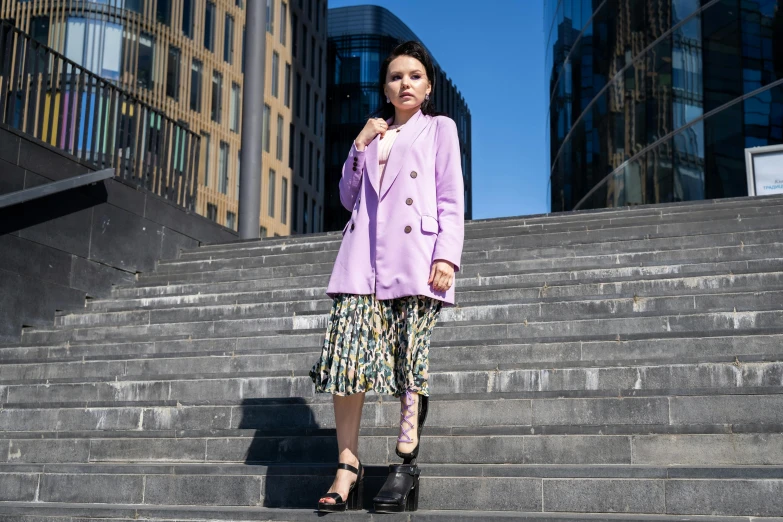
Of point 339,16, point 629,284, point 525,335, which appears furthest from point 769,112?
point 339,16

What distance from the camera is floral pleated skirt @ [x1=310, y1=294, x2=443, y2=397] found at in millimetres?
3828

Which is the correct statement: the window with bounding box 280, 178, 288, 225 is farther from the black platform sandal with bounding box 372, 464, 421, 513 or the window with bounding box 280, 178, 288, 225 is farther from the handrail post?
the black platform sandal with bounding box 372, 464, 421, 513

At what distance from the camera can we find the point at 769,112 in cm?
1716

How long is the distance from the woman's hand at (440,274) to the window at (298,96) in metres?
46.8

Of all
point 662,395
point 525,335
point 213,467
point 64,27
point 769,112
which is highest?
point 64,27

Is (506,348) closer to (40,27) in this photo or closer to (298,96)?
(40,27)

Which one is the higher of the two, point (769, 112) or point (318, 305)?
point (769, 112)

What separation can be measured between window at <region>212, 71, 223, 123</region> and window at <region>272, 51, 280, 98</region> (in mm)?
5764

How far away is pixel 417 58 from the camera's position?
Answer: 4164 mm

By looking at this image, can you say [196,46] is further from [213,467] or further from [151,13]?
[213,467]

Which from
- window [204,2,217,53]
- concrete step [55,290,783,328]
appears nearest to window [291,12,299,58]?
window [204,2,217,53]

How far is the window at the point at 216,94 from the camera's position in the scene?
4038 cm

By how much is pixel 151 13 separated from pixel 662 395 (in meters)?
35.7

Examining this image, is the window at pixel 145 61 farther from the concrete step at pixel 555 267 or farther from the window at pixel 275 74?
the concrete step at pixel 555 267
